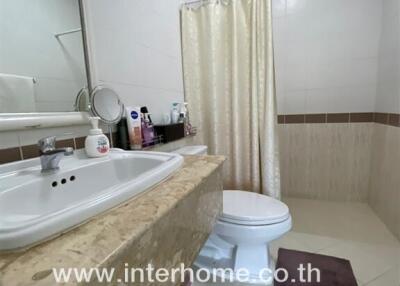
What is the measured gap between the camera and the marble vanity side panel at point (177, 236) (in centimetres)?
38

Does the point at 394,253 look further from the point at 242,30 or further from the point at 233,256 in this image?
the point at 242,30

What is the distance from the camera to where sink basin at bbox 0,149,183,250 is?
1.17 ft

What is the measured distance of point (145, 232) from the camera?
0.39 m

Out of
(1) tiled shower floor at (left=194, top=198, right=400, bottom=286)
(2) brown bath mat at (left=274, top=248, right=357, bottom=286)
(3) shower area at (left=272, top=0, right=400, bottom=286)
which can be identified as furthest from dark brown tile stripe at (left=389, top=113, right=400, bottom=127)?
(2) brown bath mat at (left=274, top=248, right=357, bottom=286)

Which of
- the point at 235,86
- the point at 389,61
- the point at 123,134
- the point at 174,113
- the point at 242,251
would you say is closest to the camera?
the point at 123,134

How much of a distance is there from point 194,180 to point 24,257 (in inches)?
15.3

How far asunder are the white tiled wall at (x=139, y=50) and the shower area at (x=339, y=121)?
1071mm

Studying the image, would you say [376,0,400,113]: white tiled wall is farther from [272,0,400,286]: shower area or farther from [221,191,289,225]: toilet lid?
[221,191,289,225]: toilet lid

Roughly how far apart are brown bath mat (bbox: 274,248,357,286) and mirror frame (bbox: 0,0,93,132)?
1.25m

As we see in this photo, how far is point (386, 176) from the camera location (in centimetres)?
171

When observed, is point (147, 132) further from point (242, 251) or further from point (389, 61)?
point (389, 61)

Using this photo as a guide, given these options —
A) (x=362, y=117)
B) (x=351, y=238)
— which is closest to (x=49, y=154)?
(x=351, y=238)

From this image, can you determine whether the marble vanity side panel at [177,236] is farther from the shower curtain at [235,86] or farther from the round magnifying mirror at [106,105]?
the shower curtain at [235,86]

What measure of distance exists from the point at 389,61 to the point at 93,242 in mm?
2161
